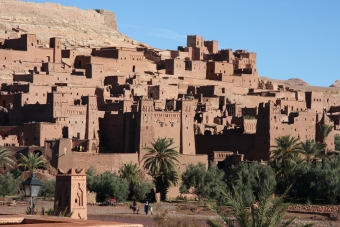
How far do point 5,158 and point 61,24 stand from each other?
3414cm

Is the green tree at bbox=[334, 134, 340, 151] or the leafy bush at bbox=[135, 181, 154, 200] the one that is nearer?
the leafy bush at bbox=[135, 181, 154, 200]

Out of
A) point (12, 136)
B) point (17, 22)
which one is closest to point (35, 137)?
point (12, 136)

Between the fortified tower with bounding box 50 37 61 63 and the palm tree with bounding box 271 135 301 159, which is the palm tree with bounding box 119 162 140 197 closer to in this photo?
the palm tree with bounding box 271 135 301 159

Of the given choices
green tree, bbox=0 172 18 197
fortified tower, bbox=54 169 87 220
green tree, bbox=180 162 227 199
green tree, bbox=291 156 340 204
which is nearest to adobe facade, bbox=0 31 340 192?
green tree, bbox=180 162 227 199

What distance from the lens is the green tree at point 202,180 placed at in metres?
49.0

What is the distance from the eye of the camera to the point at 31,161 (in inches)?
1917

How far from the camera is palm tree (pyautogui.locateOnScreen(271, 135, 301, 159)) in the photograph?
166ft

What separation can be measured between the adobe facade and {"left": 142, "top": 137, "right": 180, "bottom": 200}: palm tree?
2177 mm

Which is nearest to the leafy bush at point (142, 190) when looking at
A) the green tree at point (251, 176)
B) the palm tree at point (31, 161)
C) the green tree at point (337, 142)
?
the green tree at point (251, 176)

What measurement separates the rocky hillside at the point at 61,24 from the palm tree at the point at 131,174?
2311 centimetres

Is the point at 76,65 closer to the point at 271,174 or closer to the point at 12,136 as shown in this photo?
the point at 12,136

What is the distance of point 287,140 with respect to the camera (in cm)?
5053

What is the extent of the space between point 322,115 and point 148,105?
10.2 m

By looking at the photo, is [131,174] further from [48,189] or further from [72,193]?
[72,193]
